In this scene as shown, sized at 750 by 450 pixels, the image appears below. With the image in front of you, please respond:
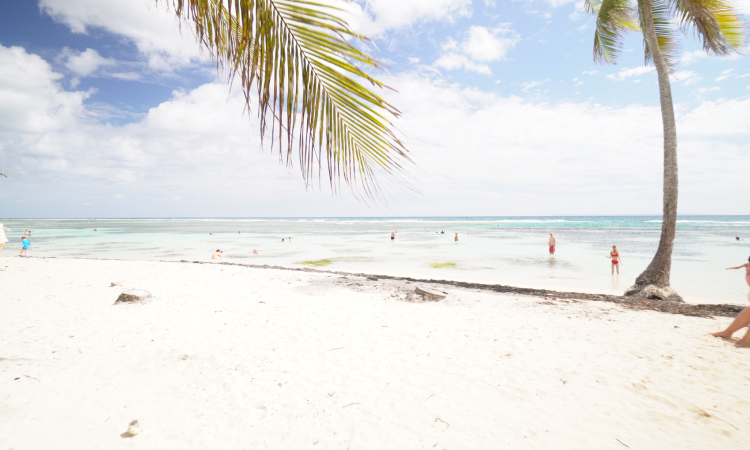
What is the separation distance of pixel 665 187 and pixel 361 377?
30.9 feet

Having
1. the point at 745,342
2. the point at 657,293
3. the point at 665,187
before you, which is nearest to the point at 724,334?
the point at 745,342

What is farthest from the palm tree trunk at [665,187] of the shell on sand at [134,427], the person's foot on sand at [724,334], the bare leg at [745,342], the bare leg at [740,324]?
the shell on sand at [134,427]

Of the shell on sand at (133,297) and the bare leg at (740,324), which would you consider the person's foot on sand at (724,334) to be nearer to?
the bare leg at (740,324)

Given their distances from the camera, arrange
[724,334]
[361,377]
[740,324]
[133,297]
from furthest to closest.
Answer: [133,297], [724,334], [740,324], [361,377]

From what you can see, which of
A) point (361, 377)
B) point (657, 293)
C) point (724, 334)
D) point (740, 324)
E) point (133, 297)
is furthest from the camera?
point (657, 293)

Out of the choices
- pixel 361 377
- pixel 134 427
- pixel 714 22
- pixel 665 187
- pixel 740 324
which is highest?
pixel 714 22

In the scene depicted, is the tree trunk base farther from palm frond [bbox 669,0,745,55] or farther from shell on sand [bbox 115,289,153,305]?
shell on sand [bbox 115,289,153,305]

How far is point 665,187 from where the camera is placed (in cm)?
858

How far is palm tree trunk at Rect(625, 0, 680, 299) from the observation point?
845cm

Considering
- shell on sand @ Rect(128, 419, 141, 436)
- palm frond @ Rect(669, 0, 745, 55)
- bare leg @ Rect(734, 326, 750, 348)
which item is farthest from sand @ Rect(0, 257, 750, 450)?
palm frond @ Rect(669, 0, 745, 55)

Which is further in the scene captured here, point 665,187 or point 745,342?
point 665,187

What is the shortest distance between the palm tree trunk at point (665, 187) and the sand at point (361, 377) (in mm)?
2102

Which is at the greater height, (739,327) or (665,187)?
(665,187)

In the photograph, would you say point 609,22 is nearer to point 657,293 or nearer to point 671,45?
point 671,45
